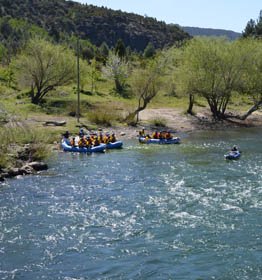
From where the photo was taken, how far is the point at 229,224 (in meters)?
19.3

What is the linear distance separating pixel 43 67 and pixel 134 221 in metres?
37.5

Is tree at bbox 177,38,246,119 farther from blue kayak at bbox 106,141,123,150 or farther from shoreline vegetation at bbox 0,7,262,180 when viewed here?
blue kayak at bbox 106,141,123,150

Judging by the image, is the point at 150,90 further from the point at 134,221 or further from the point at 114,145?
the point at 134,221

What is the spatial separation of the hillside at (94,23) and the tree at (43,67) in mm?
87666

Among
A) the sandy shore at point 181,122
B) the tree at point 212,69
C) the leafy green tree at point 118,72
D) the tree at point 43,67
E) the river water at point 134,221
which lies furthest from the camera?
the leafy green tree at point 118,72

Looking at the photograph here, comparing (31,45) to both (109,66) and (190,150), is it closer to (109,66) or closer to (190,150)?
(109,66)

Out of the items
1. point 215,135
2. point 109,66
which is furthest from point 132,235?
point 109,66

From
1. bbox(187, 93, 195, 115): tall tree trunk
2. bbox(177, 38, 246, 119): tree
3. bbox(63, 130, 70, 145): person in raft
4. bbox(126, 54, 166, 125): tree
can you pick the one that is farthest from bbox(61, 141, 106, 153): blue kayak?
bbox(187, 93, 195, 115): tall tree trunk

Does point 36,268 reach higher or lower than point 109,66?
lower

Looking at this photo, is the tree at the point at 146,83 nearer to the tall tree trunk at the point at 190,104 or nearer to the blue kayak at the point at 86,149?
the tall tree trunk at the point at 190,104

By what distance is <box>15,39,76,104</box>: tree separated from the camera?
5422 centimetres

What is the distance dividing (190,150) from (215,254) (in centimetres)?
2117

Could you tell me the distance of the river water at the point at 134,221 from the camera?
51.3ft

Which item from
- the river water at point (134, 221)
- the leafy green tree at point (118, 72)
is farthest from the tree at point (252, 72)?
the river water at point (134, 221)
